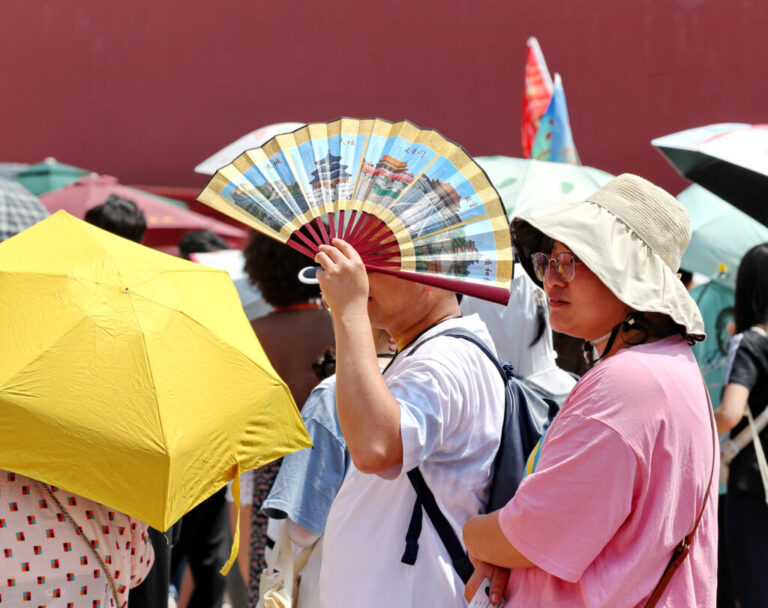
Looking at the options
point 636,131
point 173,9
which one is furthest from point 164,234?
point 636,131

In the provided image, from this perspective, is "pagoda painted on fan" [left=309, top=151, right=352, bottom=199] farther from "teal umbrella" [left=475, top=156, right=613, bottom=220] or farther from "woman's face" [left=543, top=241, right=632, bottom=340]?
"teal umbrella" [left=475, top=156, right=613, bottom=220]

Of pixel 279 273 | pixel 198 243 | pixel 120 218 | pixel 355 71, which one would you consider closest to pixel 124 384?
pixel 279 273

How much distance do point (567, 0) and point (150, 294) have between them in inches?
302

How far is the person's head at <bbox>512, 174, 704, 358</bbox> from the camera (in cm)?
171

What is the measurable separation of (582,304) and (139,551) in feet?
3.61

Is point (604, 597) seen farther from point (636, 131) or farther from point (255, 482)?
point (636, 131)

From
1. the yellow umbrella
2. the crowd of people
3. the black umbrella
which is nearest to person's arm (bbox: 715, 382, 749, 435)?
the black umbrella

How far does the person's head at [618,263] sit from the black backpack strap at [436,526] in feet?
1.33

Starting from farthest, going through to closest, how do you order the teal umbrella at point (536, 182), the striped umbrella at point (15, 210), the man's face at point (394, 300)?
the teal umbrella at point (536, 182)
the striped umbrella at point (15, 210)
the man's face at point (394, 300)

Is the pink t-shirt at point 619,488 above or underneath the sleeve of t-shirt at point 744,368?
above

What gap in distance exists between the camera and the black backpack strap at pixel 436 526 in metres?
1.83

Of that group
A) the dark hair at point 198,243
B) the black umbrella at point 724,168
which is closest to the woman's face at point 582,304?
the black umbrella at point 724,168

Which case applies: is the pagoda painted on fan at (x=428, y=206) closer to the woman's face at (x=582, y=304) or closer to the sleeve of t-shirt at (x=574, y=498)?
the woman's face at (x=582, y=304)

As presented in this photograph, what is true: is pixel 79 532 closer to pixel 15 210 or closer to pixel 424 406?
pixel 424 406
